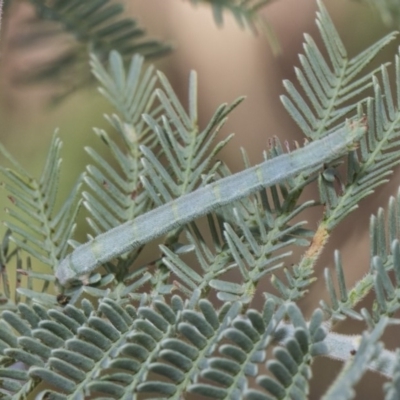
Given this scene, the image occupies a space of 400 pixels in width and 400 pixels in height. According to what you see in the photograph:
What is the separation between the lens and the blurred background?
3.31 ft

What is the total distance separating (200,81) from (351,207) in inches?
41.3

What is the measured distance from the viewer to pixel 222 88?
135 centimetres

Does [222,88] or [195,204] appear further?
[222,88]

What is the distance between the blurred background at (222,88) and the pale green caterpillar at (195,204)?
470 mm

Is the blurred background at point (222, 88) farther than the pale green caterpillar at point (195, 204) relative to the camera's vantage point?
Yes

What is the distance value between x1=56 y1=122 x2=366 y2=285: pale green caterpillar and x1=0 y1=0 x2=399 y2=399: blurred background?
470 millimetres

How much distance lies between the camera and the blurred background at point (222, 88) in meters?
1.01

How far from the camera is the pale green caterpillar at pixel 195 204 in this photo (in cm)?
40

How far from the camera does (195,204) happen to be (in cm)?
A: 40

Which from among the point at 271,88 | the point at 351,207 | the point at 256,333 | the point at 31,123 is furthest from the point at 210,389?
the point at 271,88

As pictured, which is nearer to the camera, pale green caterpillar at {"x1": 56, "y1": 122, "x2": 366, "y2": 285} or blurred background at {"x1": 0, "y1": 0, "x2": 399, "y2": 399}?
pale green caterpillar at {"x1": 56, "y1": 122, "x2": 366, "y2": 285}

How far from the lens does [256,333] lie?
29 centimetres

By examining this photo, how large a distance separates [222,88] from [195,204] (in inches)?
39.0

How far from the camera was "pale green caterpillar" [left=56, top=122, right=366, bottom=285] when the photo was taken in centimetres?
40
